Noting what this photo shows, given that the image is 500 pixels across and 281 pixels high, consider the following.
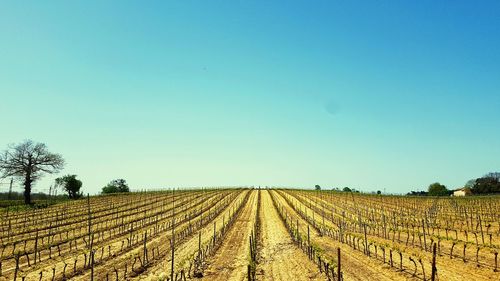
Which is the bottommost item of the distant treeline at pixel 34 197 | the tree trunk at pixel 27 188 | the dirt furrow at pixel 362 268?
the dirt furrow at pixel 362 268

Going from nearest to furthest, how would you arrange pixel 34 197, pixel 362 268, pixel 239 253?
pixel 362 268, pixel 239 253, pixel 34 197

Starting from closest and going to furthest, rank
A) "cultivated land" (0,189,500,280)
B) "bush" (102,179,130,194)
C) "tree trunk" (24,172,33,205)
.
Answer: "cultivated land" (0,189,500,280), "tree trunk" (24,172,33,205), "bush" (102,179,130,194)

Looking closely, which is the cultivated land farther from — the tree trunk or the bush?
the bush

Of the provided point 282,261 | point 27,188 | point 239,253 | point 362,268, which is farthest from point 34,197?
point 362,268

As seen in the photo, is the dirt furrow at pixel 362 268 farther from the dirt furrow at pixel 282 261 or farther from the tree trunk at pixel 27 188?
the tree trunk at pixel 27 188

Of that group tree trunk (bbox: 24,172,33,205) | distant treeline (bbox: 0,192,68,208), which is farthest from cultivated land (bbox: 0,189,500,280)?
distant treeline (bbox: 0,192,68,208)

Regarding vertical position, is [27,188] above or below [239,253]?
above

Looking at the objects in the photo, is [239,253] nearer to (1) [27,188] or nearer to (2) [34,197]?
(1) [27,188]

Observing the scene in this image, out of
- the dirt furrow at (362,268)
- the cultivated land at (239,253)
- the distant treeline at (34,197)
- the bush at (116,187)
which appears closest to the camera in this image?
the dirt furrow at (362,268)

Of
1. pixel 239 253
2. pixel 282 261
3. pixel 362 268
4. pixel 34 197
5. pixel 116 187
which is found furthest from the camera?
pixel 116 187

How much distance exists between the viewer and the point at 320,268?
1955 centimetres

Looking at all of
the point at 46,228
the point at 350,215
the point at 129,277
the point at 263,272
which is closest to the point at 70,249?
the point at 129,277

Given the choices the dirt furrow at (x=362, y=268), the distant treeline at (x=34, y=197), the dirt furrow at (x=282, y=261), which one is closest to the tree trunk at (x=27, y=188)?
the distant treeline at (x=34, y=197)

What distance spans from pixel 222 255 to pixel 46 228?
19.7 meters
